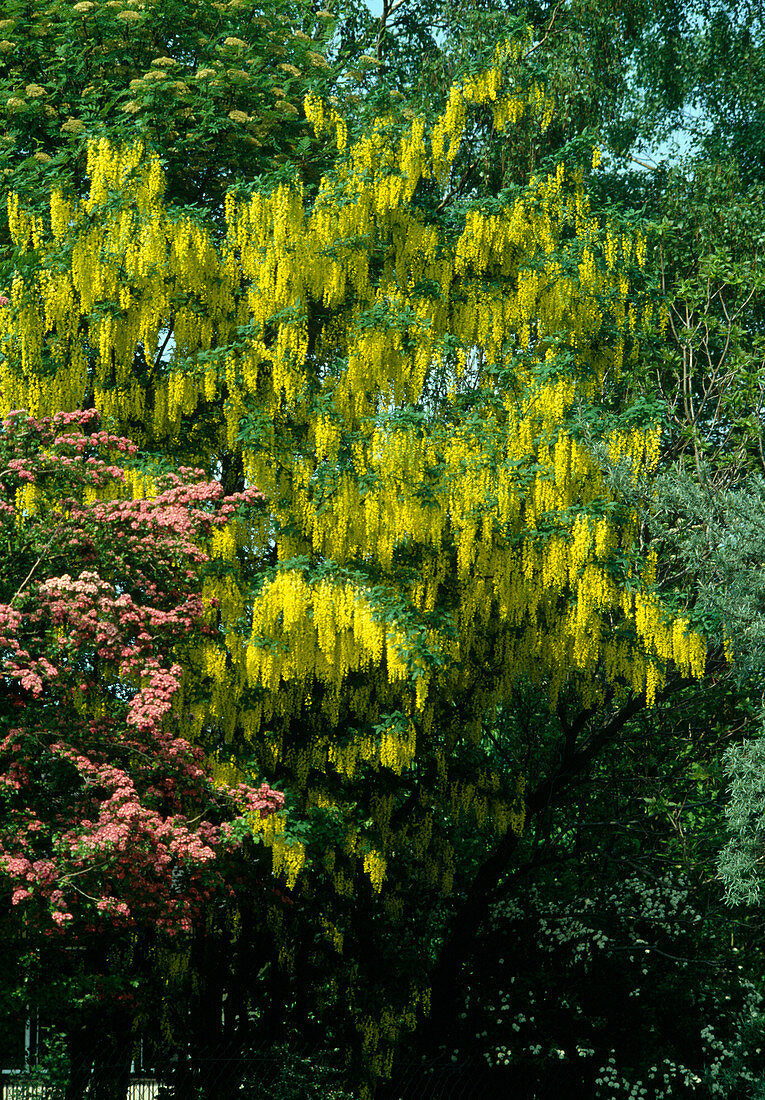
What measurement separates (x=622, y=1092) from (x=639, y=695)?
4.74 metres

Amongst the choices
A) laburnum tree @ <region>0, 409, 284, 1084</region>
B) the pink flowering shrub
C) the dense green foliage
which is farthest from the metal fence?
the pink flowering shrub

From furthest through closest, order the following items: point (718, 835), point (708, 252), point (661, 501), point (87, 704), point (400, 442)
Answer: point (708, 252)
point (718, 835)
point (661, 501)
point (400, 442)
point (87, 704)

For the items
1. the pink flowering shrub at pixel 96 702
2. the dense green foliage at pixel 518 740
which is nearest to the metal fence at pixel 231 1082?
the dense green foliage at pixel 518 740

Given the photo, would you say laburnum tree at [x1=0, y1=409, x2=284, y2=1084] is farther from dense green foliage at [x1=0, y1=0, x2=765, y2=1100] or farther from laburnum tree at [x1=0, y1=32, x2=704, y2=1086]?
dense green foliage at [x1=0, y1=0, x2=765, y2=1100]

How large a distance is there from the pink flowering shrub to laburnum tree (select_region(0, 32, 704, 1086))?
Result: 83 cm

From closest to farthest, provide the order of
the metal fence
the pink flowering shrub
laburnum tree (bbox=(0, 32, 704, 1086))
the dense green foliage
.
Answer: the pink flowering shrub < the metal fence < laburnum tree (bbox=(0, 32, 704, 1086)) < the dense green foliage

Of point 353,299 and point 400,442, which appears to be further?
point 353,299

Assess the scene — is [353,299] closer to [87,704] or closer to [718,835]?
[87,704]

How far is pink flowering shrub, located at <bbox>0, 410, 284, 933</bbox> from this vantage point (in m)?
7.91

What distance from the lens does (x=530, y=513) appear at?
10.6 metres

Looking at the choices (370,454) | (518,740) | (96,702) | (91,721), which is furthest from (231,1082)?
(370,454)

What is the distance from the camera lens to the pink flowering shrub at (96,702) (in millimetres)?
7914

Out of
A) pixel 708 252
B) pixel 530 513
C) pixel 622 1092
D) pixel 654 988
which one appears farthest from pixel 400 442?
pixel 622 1092

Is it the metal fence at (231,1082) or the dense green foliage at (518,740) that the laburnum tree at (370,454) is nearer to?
the dense green foliage at (518,740)
